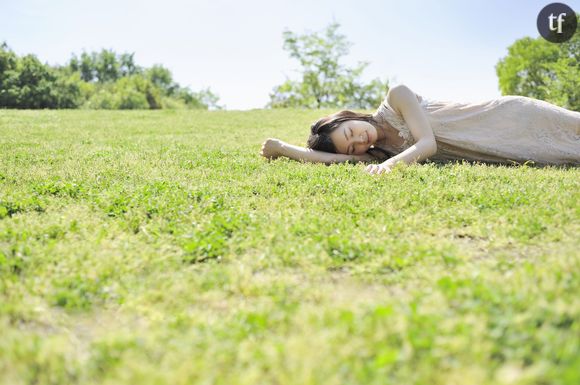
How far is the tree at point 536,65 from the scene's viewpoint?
38.5 meters

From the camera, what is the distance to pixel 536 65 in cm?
4544

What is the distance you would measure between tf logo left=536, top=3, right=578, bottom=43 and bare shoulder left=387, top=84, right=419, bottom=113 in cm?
2300

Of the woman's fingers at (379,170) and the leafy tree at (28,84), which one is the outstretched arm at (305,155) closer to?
the woman's fingers at (379,170)

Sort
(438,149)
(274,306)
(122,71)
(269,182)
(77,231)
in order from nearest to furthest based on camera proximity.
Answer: (274,306), (77,231), (269,182), (438,149), (122,71)

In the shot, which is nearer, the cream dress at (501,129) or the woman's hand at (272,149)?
the cream dress at (501,129)

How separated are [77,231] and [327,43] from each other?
197ft

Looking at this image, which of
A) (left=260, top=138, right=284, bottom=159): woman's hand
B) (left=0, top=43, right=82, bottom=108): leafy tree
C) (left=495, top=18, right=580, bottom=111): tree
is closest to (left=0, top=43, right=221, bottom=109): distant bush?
(left=0, top=43, right=82, bottom=108): leafy tree

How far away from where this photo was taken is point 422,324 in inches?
82.5

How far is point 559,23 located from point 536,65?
13.1 meters

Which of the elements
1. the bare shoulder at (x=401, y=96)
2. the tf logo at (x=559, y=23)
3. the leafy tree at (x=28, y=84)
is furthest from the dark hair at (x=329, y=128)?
the leafy tree at (x=28, y=84)

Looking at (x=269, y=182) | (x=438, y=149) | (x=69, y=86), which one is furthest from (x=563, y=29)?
(x=69, y=86)

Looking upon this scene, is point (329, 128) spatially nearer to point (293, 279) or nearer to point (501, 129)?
point (501, 129)

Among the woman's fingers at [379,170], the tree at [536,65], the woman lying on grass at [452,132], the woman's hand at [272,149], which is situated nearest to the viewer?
the woman's fingers at [379,170]

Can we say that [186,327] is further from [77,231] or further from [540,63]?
[540,63]
